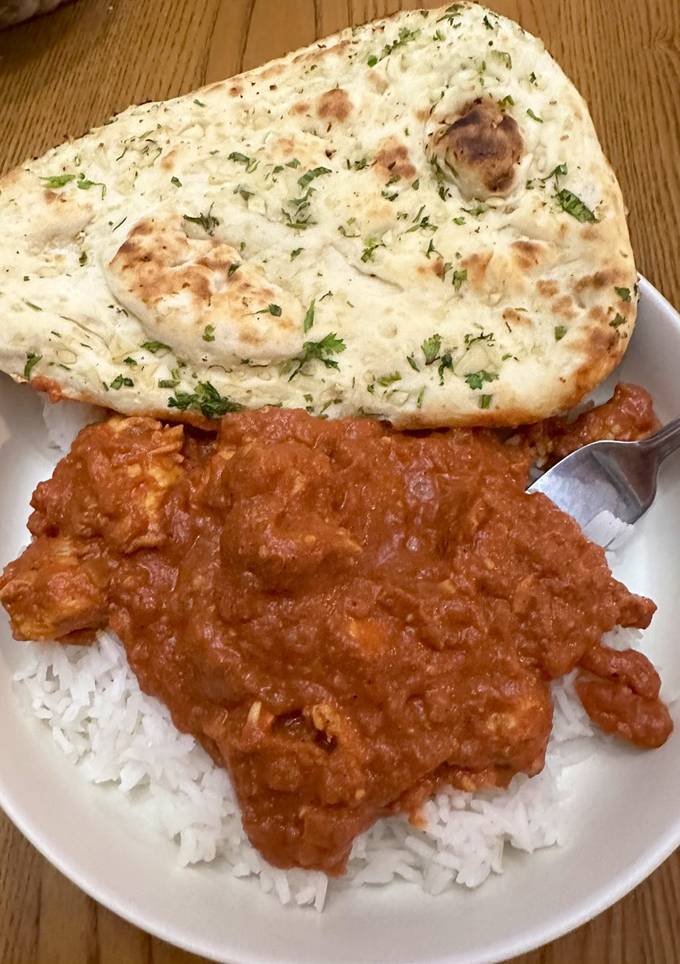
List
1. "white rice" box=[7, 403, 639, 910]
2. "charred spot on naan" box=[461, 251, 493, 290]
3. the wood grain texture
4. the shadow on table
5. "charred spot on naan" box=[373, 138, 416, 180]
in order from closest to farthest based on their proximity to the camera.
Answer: "white rice" box=[7, 403, 639, 910]
"charred spot on naan" box=[461, 251, 493, 290]
"charred spot on naan" box=[373, 138, 416, 180]
the wood grain texture
the shadow on table

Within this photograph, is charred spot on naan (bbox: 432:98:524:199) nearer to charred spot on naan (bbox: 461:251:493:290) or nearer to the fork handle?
charred spot on naan (bbox: 461:251:493:290)

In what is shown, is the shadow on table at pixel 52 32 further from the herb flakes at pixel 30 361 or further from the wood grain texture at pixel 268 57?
the herb flakes at pixel 30 361

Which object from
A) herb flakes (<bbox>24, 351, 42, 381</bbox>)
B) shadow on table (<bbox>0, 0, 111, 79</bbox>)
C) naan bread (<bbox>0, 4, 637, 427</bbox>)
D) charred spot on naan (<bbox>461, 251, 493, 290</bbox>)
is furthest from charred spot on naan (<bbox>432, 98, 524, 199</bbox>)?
shadow on table (<bbox>0, 0, 111, 79</bbox>)

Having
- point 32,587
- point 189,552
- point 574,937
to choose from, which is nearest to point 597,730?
point 574,937

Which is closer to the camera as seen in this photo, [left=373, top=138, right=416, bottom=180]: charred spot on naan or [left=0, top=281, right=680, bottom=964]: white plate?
[left=0, top=281, right=680, bottom=964]: white plate

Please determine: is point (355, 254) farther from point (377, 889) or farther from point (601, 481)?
point (377, 889)

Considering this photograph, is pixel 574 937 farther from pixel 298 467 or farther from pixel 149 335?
pixel 149 335
